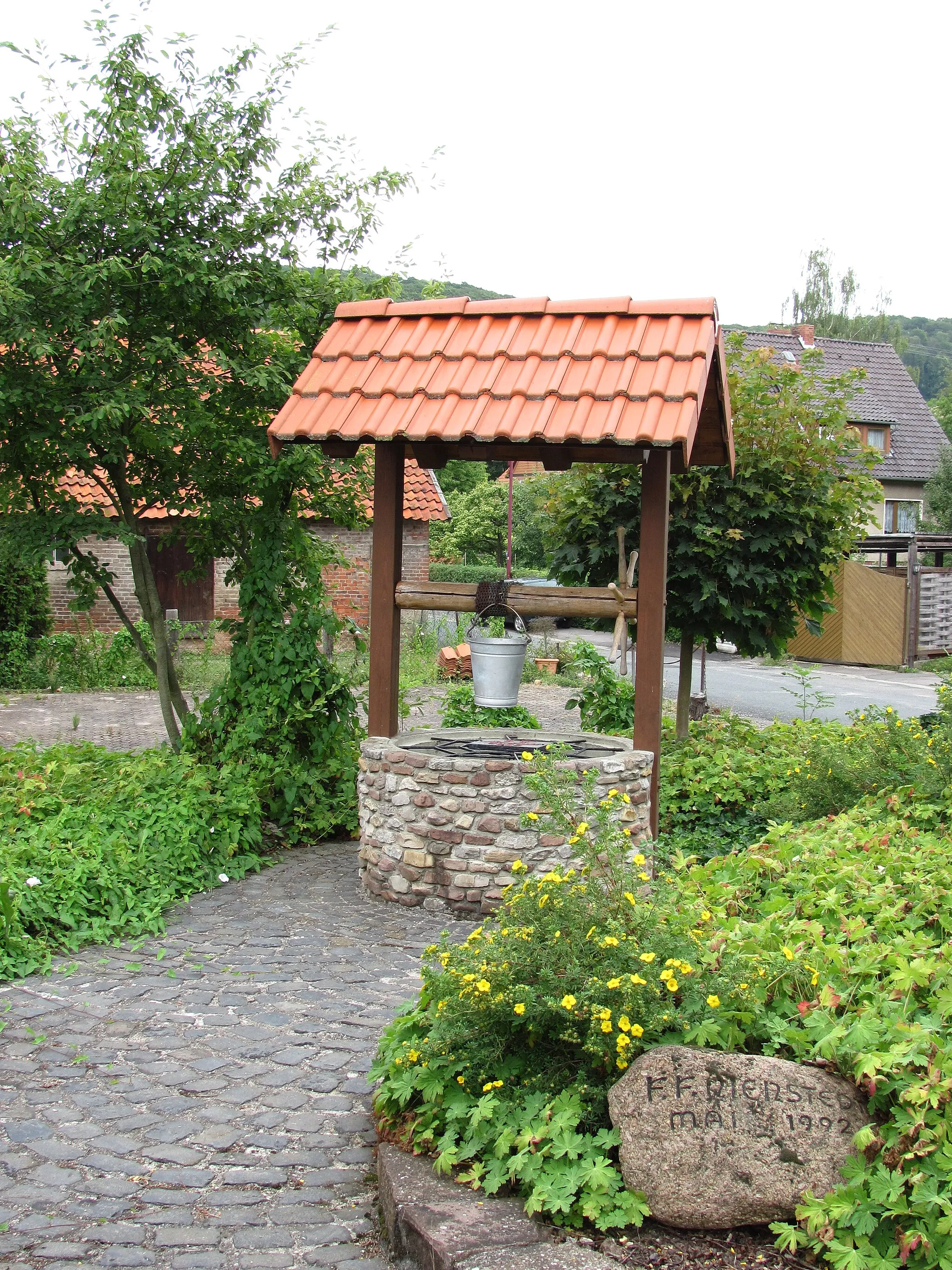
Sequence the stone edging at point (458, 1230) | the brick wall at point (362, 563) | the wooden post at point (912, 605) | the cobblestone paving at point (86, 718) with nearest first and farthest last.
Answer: the stone edging at point (458, 1230)
the cobblestone paving at point (86, 718)
the brick wall at point (362, 563)
the wooden post at point (912, 605)

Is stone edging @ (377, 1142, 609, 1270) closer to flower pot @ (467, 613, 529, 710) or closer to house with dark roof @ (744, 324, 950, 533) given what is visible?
flower pot @ (467, 613, 529, 710)

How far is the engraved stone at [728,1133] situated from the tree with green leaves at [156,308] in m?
5.40

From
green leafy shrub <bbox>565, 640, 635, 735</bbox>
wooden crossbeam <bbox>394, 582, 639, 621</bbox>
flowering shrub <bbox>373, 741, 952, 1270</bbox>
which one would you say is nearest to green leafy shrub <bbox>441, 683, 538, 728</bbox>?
green leafy shrub <bbox>565, 640, 635, 735</bbox>

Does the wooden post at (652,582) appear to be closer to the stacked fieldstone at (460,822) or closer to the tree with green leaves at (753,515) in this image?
the stacked fieldstone at (460,822)

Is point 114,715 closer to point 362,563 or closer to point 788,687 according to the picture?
point 362,563

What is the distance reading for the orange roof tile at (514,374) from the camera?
224 inches

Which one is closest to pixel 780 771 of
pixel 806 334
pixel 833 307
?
pixel 806 334

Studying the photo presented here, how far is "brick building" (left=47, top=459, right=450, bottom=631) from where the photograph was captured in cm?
1850

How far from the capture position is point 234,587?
1712 cm

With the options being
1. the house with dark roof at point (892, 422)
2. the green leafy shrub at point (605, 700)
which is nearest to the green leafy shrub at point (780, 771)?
the green leafy shrub at point (605, 700)

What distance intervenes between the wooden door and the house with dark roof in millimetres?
23200

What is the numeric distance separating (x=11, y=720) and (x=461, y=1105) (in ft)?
34.2

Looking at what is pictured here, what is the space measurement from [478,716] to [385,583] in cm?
256

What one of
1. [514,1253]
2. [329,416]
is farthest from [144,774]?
[514,1253]
